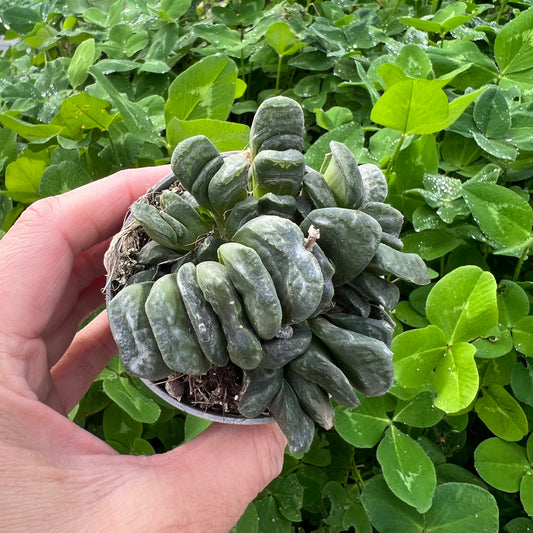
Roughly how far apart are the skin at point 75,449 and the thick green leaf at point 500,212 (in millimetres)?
557

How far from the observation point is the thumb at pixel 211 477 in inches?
25.3

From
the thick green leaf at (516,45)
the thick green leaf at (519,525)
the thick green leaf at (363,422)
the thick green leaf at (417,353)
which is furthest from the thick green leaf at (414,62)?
the thick green leaf at (519,525)

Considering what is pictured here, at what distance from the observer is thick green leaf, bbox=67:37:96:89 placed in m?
1.19

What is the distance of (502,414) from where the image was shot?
999 mm

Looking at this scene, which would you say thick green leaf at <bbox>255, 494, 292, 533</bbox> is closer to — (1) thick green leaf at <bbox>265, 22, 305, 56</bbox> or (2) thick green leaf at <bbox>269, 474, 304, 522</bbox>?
(2) thick green leaf at <bbox>269, 474, 304, 522</bbox>

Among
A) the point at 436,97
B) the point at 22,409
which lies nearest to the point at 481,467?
the point at 436,97

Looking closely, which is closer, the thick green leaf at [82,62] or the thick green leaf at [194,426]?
the thick green leaf at [194,426]

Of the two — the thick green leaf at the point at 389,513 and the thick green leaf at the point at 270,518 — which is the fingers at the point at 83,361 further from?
the thick green leaf at the point at 389,513

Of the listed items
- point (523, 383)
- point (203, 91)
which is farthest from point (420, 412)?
point (203, 91)

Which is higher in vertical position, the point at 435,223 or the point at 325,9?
the point at 325,9

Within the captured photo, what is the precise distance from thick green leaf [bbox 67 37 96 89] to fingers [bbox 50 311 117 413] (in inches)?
23.1

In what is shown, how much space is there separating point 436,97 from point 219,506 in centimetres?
73

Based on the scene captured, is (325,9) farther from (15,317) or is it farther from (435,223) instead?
(15,317)

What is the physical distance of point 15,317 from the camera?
2.40 feet
